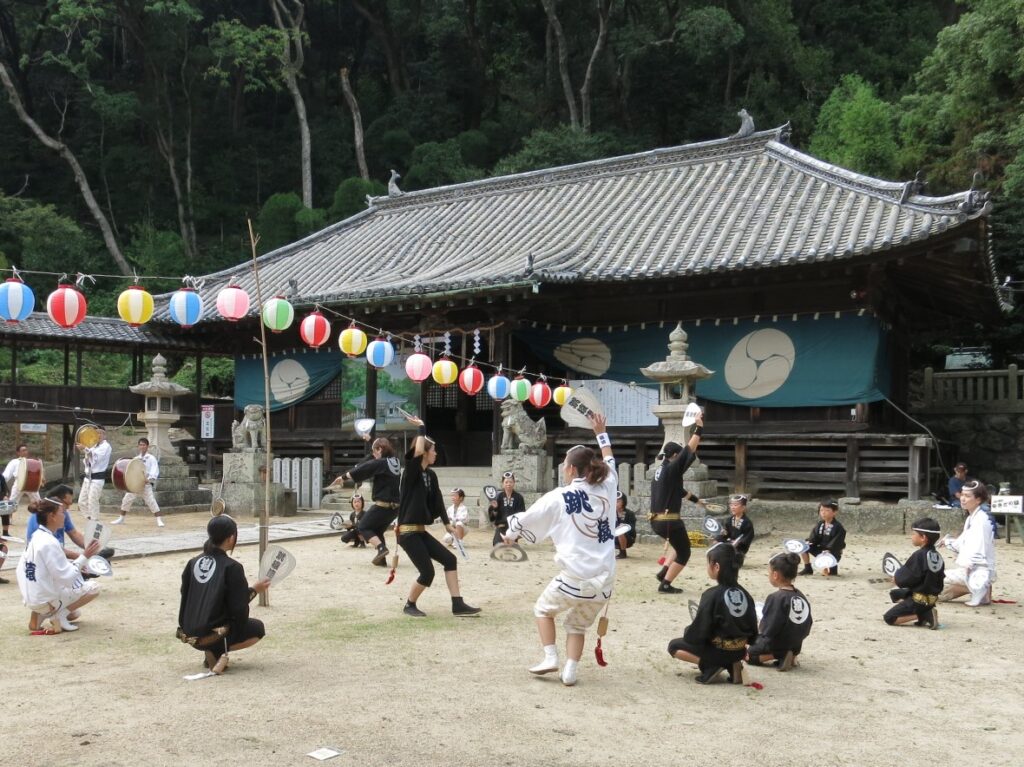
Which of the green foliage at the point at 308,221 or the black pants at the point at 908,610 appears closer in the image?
the black pants at the point at 908,610

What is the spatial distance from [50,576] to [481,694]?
3612mm

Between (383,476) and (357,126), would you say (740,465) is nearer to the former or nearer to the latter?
(383,476)

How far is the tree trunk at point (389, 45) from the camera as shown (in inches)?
1534

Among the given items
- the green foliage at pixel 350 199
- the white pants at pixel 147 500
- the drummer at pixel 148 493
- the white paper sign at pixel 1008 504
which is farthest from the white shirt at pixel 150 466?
the green foliage at pixel 350 199

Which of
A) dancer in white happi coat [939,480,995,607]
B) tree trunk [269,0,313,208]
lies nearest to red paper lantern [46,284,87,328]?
dancer in white happi coat [939,480,995,607]

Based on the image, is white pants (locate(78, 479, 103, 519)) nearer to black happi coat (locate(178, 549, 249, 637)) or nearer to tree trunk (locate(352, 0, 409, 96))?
black happi coat (locate(178, 549, 249, 637))

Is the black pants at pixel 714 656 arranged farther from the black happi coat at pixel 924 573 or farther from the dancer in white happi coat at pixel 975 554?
the dancer in white happi coat at pixel 975 554

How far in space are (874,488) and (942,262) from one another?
378cm

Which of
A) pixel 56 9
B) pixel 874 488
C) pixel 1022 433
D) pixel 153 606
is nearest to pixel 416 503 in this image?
pixel 153 606

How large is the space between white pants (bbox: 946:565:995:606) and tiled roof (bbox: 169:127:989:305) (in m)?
6.09

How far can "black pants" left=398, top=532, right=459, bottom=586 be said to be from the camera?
729cm

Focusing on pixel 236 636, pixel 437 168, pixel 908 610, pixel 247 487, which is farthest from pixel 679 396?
pixel 437 168

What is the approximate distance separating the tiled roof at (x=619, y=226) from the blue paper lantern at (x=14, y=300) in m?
7.93

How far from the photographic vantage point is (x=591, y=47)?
3525 centimetres
